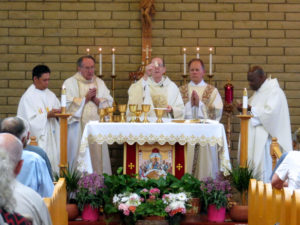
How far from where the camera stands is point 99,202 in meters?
8.34

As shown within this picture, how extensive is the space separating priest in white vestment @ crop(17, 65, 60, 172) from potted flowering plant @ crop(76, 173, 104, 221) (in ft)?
5.94

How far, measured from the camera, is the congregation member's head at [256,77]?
34.4 ft

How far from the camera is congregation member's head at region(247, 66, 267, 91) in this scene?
1048cm

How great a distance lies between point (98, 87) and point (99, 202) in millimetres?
2753

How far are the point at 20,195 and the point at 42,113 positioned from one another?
21.7ft

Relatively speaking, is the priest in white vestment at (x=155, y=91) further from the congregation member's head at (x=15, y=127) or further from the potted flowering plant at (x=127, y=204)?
the congregation member's head at (x=15, y=127)

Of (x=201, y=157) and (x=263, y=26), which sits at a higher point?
(x=263, y=26)

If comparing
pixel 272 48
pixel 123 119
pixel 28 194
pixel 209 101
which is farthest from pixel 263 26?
pixel 28 194

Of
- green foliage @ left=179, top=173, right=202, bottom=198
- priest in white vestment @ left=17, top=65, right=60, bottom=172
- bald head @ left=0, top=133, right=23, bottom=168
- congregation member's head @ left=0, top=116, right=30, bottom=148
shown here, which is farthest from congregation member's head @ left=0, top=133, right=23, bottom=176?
priest in white vestment @ left=17, top=65, right=60, bottom=172

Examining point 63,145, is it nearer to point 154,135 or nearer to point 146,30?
point 154,135

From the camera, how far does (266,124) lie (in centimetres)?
1027

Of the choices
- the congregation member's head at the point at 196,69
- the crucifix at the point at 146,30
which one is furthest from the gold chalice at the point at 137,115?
the crucifix at the point at 146,30

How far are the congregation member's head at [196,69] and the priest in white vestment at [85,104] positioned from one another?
50.8 inches

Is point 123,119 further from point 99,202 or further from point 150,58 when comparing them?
point 150,58
